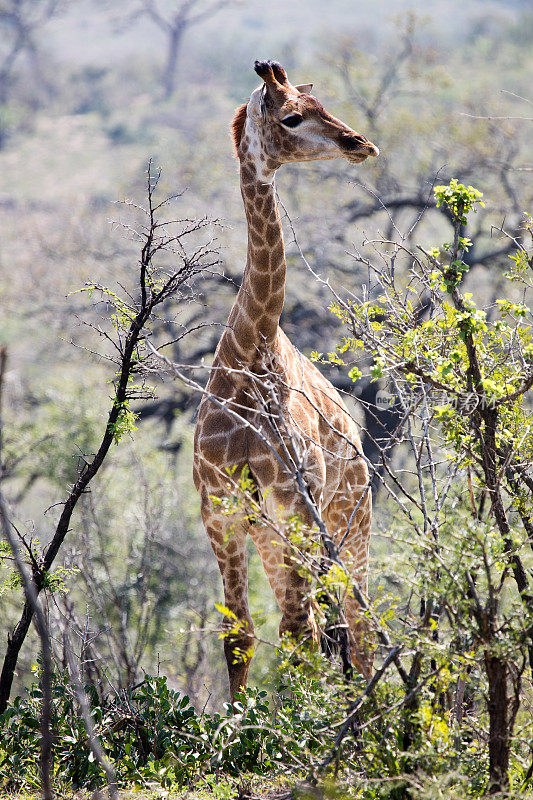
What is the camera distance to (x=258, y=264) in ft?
14.8

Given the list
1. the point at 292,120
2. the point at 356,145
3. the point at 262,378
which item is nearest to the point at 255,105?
the point at 292,120

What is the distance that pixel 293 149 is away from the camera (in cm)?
423

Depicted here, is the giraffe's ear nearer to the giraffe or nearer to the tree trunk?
the giraffe

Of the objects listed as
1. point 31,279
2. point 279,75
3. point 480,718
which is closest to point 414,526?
point 480,718

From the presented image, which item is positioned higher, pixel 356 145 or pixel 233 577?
pixel 356 145

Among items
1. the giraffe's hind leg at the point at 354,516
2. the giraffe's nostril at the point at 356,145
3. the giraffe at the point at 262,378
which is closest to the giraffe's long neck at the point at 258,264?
the giraffe at the point at 262,378

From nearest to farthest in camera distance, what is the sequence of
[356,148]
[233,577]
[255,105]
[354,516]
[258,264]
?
[356,148], [255,105], [258,264], [233,577], [354,516]

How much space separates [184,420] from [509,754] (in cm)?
1134

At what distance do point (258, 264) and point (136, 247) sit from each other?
44.0 feet

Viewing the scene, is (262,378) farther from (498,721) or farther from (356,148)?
(498,721)

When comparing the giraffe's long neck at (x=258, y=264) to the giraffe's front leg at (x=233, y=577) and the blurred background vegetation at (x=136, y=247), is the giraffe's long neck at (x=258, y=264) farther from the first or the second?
the giraffe's front leg at (x=233, y=577)

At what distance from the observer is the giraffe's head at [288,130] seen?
4.07 metres

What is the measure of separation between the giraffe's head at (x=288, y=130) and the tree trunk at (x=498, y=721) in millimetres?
2278

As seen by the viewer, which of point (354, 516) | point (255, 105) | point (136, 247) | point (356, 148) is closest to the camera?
point (356, 148)
